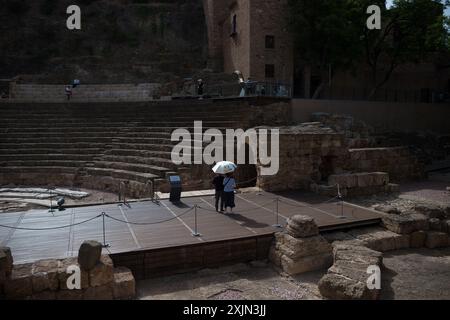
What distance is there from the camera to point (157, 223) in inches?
340

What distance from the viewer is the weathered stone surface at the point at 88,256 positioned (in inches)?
240

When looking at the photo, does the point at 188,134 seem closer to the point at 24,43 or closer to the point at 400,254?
the point at 400,254

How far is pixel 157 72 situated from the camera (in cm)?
3191

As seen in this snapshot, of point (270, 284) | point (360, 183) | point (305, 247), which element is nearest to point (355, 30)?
point (360, 183)

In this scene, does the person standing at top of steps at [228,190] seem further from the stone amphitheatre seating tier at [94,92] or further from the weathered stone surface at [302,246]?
the stone amphitheatre seating tier at [94,92]

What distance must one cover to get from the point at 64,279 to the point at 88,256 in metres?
0.52

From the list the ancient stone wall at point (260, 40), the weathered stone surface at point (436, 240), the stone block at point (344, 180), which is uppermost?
the ancient stone wall at point (260, 40)

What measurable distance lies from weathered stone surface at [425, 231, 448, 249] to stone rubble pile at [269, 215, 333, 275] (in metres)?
2.90

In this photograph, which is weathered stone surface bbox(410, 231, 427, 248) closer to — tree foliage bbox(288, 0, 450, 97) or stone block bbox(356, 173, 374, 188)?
stone block bbox(356, 173, 374, 188)

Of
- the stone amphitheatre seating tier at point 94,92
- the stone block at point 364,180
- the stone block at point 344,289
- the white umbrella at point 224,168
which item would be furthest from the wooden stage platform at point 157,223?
the stone amphitheatre seating tier at point 94,92

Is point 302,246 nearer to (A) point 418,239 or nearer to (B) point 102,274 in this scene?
(A) point 418,239

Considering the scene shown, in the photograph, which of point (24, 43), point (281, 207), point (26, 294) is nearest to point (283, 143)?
point (281, 207)

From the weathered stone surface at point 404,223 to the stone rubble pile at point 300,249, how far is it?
86.7 inches
